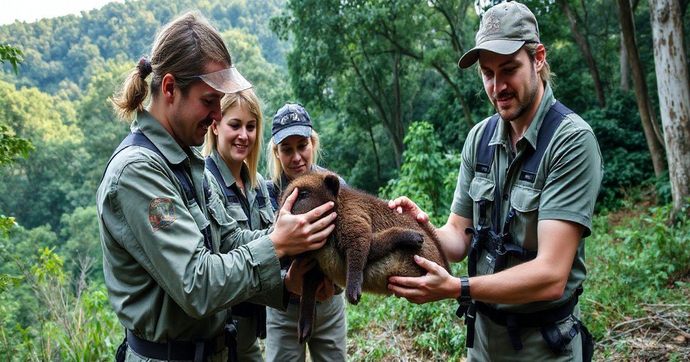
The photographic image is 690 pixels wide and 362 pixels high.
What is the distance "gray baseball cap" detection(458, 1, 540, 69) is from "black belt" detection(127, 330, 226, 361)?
2.47 meters

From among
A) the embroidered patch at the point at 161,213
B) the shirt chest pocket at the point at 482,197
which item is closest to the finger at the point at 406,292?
the shirt chest pocket at the point at 482,197

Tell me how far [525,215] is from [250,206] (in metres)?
2.34

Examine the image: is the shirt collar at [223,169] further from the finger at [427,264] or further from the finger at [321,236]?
the finger at [427,264]

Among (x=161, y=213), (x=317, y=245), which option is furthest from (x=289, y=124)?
(x=161, y=213)

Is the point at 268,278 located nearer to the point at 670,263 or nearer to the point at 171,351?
the point at 171,351

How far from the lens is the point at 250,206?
163 inches

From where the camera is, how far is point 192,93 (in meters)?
2.60

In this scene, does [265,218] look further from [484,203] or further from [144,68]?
[484,203]

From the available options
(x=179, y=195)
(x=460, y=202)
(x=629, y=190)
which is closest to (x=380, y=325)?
(x=460, y=202)

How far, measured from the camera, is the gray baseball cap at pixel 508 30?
9.35ft

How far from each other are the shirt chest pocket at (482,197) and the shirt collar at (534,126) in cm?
28

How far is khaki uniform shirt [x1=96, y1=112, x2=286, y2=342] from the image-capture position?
2.26 metres

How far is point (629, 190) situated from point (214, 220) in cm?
1915

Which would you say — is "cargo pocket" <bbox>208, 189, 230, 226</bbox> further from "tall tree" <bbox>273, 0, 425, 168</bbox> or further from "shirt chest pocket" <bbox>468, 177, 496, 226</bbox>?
"tall tree" <bbox>273, 0, 425, 168</bbox>
